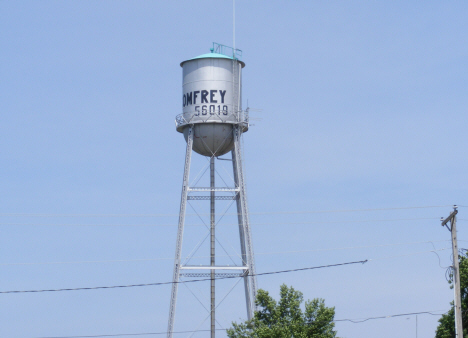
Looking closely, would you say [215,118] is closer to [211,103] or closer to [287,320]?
[211,103]

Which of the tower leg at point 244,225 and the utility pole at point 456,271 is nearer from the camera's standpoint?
the utility pole at point 456,271

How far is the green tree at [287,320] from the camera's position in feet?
189

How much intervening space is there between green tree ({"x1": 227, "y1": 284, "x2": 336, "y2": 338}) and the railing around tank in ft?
31.8

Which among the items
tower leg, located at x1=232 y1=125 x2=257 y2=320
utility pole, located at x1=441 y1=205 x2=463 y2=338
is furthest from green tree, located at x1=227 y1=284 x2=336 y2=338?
utility pole, located at x1=441 y1=205 x2=463 y2=338

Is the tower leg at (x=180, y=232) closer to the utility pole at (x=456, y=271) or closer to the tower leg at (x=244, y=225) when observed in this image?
the tower leg at (x=244, y=225)

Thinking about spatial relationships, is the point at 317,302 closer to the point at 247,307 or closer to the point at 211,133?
the point at 247,307

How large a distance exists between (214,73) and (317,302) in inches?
534

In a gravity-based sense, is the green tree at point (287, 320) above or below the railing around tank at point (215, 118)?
below

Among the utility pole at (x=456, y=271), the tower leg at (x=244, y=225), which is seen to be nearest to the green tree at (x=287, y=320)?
the tower leg at (x=244, y=225)

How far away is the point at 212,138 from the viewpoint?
211 feet

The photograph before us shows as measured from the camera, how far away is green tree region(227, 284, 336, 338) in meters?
57.8

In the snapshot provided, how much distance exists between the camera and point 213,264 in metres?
63.7

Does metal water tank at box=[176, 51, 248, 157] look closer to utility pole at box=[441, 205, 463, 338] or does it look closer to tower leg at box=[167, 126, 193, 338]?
tower leg at box=[167, 126, 193, 338]

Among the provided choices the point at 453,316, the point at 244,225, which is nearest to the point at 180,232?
the point at 244,225
